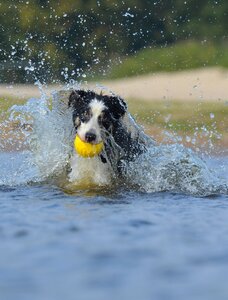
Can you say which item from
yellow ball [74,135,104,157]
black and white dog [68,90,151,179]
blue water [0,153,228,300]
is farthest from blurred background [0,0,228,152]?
blue water [0,153,228,300]

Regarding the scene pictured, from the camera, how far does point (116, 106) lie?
8750mm

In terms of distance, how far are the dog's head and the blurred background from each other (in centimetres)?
960

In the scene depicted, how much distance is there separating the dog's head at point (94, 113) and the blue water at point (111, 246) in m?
0.56

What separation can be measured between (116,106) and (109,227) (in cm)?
265

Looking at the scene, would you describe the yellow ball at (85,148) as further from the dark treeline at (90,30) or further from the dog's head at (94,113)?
the dark treeline at (90,30)

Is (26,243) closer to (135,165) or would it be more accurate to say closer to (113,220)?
(113,220)

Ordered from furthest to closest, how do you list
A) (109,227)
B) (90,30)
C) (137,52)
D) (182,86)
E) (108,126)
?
(182,86) → (90,30) → (137,52) → (108,126) → (109,227)

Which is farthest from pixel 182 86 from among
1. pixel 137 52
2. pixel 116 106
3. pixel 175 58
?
pixel 116 106

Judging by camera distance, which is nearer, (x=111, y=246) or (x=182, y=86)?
(x=111, y=246)

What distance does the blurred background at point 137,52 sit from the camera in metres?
19.3

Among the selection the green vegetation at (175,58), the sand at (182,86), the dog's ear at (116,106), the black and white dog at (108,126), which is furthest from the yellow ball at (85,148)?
the sand at (182,86)

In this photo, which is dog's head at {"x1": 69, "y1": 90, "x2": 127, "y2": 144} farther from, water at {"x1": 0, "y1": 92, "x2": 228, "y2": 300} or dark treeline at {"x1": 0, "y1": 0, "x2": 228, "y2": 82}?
dark treeline at {"x1": 0, "y1": 0, "x2": 228, "y2": 82}

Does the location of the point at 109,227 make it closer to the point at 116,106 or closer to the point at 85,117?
the point at 85,117

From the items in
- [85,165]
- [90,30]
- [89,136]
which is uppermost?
[90,30]
